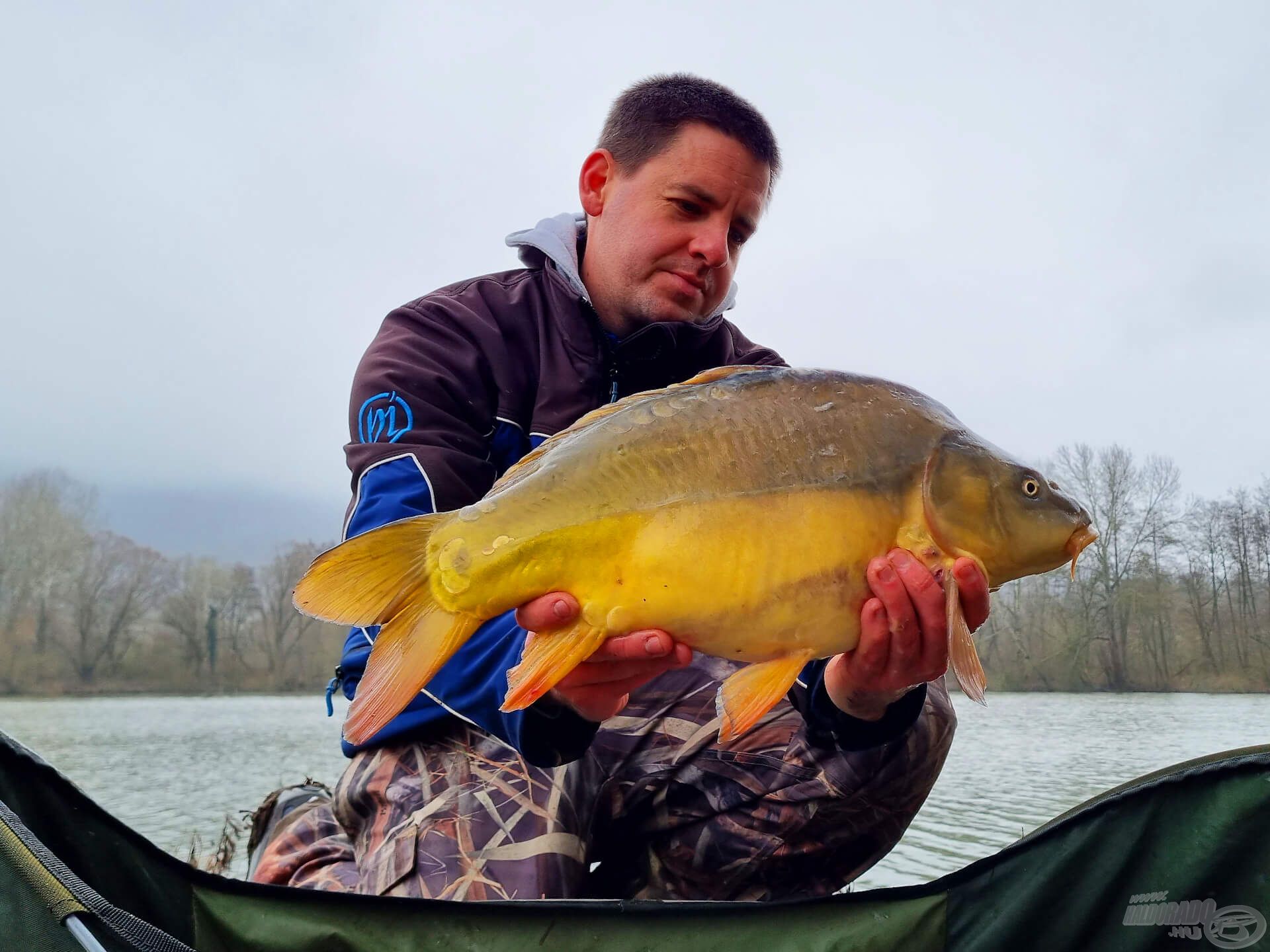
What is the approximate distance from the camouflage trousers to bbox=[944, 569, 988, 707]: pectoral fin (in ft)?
1.57

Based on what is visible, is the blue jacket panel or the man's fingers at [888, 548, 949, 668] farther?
the blue jacket panel

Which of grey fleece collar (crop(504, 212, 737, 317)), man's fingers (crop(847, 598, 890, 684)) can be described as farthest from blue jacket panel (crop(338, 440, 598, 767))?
grey fleece collar (crop(504, 212, 737, 317))

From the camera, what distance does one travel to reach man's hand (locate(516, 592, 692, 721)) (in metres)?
0.98

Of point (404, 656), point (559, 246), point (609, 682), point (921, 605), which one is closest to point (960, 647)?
point (921, 605)

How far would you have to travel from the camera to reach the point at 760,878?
5.09 feet

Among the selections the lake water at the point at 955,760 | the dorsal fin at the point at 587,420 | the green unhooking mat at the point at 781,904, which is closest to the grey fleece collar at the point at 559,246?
the dorsal fin at the point at 587,420

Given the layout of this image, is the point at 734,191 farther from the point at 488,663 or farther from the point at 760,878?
the point at 760,878

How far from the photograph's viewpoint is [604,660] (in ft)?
3.51

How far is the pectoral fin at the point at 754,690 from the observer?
1013 millimetres

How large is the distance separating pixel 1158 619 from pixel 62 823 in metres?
8.46

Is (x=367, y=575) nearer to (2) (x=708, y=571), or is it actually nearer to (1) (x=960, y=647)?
(2) (x=708, y=571)

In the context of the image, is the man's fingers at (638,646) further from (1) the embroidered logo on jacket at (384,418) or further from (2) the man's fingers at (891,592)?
(1) the embroidered logo on jacket at (384,418)

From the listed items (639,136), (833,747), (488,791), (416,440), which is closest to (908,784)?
(833,747)

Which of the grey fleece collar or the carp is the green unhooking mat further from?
the grey fleece collar
